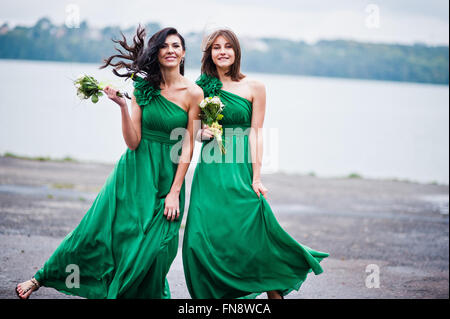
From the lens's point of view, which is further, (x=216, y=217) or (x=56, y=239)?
(x=56, y=239)

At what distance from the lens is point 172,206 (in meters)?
4.38

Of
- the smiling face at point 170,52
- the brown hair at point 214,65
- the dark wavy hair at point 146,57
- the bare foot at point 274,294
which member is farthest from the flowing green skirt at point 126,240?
the bare foot at point 274,294

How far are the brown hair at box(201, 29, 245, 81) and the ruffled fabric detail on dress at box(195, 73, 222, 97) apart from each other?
54 millimetres

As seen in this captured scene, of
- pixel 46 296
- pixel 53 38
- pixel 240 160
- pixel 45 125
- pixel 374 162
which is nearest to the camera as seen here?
pixel 240 160

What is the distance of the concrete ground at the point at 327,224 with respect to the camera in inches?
244

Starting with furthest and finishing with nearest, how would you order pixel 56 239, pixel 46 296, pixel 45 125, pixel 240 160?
pixel 45 125 < pixel 56 239 < pixel 46 296 < pixel 240 160

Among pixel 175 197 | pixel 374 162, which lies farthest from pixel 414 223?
pixel 374 162

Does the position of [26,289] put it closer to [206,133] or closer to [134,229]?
[134,229]

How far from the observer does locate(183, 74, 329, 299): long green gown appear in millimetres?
4488

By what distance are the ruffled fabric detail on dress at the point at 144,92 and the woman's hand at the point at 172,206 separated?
2.49 ft

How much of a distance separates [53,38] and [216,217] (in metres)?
92.9

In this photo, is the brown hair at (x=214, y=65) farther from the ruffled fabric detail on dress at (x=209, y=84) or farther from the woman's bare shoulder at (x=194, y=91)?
the woman's bare shoulder at (x=194, y=91)

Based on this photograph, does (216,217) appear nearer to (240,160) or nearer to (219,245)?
(219,245)

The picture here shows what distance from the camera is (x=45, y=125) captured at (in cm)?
2766
